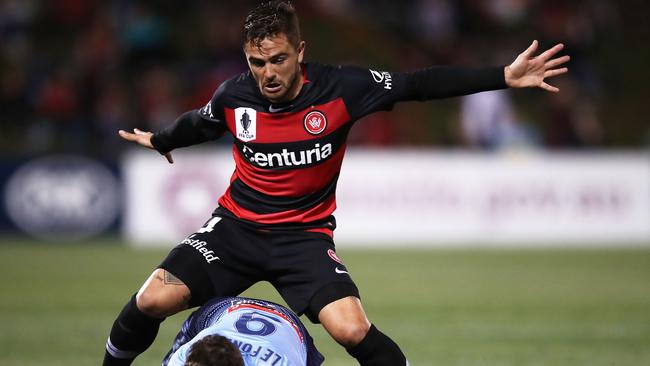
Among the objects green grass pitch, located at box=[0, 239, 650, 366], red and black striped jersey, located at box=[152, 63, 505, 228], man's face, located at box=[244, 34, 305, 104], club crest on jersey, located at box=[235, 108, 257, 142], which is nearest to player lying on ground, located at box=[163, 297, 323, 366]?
red and black striped jersey, located at box=[152, 63, 505, 228]

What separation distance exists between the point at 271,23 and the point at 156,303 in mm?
1463

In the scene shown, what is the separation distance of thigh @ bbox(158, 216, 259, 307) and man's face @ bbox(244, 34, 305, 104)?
30.1 inches

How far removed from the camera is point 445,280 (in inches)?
451

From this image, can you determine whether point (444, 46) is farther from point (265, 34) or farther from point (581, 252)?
point (265, 34)

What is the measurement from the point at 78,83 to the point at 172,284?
11426 mm

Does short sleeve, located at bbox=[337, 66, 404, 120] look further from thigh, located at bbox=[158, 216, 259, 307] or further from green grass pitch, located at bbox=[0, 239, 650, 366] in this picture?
green grass pitch, located at bbox=[0, 239, 650, 366]

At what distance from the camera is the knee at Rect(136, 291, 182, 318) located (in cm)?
519

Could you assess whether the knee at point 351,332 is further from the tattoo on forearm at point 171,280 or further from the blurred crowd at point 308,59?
the blurred crowd at point 308,59

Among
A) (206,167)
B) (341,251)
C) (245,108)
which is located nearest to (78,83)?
(206,167)

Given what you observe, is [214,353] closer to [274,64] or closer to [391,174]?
[274,64]

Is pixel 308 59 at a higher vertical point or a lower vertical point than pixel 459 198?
higher

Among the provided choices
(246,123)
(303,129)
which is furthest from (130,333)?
(303,129)

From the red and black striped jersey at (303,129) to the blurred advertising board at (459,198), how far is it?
880cm

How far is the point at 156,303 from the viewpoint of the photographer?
5.19 meters
